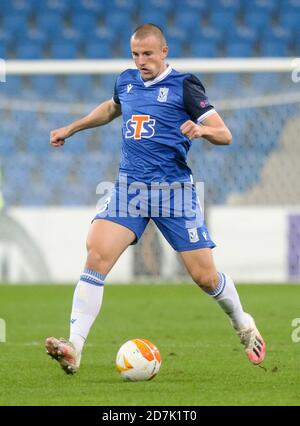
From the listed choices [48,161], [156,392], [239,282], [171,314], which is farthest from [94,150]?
Result: [156,392]

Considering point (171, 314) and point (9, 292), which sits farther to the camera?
point (9, 292)

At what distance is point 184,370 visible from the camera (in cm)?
682

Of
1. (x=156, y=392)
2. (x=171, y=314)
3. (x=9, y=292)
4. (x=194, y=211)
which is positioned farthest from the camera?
(x=9, y=292)

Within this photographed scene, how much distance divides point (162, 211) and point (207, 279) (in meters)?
0.52

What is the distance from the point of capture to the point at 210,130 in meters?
6.24

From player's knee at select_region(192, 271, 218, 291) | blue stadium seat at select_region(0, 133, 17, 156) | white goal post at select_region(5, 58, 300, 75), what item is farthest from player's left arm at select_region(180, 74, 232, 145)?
blue stadium seat at select_region(0, 133, 17, 156)

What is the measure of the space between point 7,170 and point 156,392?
1011cm

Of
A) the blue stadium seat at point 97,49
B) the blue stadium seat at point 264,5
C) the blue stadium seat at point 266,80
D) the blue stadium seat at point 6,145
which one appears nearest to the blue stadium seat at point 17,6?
the blue stadium seat at point 97,49

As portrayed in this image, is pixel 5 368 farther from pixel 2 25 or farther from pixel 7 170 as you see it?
pixel 2 25

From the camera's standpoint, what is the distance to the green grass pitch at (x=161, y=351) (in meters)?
5.66

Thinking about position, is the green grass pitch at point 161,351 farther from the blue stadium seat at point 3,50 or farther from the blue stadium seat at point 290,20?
the blue stadium seat at point 290,20

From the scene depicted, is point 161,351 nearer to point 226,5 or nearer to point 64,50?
point 64,50

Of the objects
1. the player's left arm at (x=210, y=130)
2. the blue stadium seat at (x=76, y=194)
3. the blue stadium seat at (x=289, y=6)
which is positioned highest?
the blue stadium seat at (x=289, y=6)

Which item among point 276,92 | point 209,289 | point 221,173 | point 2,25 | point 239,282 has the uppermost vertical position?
point 2,25
